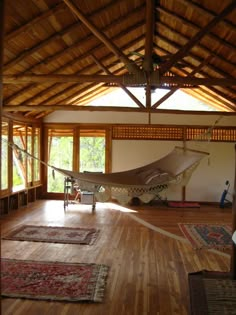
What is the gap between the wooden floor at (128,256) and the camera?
2.52m

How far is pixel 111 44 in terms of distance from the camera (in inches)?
146

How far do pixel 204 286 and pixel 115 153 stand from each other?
496 centimetres

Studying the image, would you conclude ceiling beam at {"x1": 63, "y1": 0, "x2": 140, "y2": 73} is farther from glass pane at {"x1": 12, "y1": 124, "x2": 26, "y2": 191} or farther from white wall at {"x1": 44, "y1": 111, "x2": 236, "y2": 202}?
white wall at {"x1": 44, "y1": 111, "x2": 236, "y2": 202}

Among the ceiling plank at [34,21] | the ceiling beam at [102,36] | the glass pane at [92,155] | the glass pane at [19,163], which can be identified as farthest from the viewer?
the glass pane at [92,155]

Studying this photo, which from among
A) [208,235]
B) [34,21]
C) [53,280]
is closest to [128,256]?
[53,280]

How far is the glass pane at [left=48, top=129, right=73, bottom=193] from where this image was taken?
25.1 ft

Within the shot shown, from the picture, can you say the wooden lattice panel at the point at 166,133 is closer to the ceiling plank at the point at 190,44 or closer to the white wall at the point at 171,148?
the white wall at the point at 171,148

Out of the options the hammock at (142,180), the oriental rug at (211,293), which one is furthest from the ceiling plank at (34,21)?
the oriental rug at (211,293)

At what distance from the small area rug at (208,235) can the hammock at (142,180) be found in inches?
31.9

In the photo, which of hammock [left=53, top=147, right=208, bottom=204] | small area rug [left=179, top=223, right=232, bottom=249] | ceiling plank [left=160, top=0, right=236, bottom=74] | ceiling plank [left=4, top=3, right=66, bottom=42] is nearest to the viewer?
ceiling plank [left=160, top=0, right=236, bottom=74]

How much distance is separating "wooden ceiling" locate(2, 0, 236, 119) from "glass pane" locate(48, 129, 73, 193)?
4.31 feet

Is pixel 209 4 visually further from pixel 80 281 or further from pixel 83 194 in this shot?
pixel 83 194

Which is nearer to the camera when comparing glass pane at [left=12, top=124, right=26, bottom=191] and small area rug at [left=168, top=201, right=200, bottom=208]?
glass pane at [left=12, top=124, right=26, bottom=191]

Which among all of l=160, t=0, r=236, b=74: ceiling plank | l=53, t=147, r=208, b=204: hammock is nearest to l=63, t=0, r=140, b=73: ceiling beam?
l=160, t=0, r=236, b=74: ceiling plank
